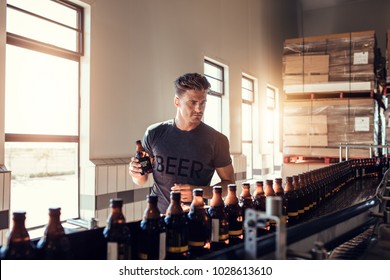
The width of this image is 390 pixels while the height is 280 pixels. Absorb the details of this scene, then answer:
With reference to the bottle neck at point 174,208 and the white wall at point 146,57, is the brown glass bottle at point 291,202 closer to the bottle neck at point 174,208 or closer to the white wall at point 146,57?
the bottle neck at point 174,208

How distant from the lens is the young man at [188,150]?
211cm

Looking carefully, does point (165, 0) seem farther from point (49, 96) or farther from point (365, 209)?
point (365, 209)

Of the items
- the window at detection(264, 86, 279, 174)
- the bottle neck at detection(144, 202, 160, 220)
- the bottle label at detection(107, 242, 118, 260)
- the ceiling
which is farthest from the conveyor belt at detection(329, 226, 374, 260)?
the ceiling

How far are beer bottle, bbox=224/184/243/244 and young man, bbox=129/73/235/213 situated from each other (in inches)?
24.4

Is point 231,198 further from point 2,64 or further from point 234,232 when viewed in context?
point 2,64

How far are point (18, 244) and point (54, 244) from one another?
0.29 ft

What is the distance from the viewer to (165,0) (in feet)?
13.2

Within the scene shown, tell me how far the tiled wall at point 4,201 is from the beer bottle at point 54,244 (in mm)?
1537

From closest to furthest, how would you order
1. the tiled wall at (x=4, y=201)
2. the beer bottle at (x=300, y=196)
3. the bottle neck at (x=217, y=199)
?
the bottle neck at (x=217, y=199), the beer bottle at (x=300, y=196), the tiled wall at (x=4, y=201)

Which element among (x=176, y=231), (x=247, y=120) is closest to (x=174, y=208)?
(x=176, y=231)

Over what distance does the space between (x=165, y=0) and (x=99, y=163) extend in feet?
6.49

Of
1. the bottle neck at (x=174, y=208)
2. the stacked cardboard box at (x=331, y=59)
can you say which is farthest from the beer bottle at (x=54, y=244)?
the stacked cardboard box at (x=331, y=59)

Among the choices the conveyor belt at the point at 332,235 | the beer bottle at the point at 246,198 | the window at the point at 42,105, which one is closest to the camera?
the conveyor belt at the point at 332,235

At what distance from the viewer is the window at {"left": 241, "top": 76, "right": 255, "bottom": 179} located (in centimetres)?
652
